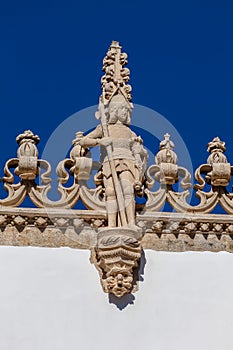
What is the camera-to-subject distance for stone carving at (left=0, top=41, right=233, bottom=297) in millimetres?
10445

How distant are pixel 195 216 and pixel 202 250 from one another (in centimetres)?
36

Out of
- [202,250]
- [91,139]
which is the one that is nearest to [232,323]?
[202,250]

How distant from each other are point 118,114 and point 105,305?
2.20 m

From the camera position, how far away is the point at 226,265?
10438mm

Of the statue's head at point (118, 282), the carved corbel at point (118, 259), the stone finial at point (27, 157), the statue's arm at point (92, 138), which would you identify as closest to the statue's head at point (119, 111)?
the statue's arm at point (92, 138)

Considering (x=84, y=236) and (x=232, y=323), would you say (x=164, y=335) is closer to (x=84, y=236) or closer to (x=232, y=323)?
(x=232, y=323)

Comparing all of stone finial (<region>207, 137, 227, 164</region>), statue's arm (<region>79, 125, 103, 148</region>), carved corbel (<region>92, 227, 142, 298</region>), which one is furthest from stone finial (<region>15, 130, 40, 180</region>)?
stone finial (<region>207, 137, 227, 164</region>)

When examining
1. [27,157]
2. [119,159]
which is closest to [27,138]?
[27,157]

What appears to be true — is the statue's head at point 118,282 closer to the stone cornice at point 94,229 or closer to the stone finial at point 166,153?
the stone cornice at point 94,229

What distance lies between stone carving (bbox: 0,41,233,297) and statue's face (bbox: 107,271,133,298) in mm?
123

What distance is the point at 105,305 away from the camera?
9.95 meters

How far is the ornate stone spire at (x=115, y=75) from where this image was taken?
442 inches

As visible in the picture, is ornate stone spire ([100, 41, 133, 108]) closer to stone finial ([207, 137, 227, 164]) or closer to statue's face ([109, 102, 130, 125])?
statue's face ([109, 102, 130, 125])

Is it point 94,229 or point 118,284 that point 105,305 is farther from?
point 94,229
